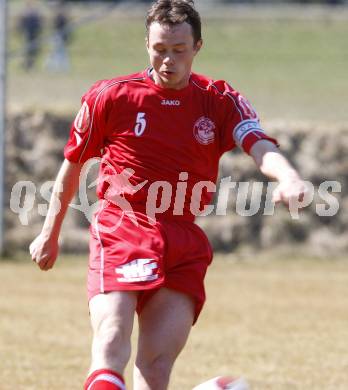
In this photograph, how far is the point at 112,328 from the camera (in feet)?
14.9

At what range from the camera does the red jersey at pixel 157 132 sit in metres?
4.87

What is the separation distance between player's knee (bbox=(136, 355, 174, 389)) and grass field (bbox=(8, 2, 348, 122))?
323 inches

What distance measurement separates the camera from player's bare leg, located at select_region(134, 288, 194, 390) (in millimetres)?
4719

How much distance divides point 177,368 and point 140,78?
9.07 ft

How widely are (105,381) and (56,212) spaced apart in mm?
883

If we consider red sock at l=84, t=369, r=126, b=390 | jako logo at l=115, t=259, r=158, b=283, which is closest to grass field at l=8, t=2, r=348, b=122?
jako logo at l=115, t=259, r=158, b=283

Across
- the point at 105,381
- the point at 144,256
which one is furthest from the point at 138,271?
the point at 105,381

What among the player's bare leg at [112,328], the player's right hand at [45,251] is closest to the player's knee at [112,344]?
the player's bare leg at [112,328]

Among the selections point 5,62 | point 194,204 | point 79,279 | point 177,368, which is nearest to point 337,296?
point 79,279

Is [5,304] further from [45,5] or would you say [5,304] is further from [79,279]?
[45,5]

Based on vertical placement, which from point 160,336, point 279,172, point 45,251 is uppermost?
point 279,172

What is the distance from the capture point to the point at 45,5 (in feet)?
55.6

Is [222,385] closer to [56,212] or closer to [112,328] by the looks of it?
[112,328]

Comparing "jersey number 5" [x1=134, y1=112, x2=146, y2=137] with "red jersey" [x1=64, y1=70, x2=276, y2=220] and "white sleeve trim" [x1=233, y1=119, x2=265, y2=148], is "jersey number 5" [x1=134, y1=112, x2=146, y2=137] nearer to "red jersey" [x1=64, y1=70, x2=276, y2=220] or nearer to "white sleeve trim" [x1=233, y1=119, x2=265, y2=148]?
"red jersey" [x1=64, y1=70, x2=276, y2=220]
